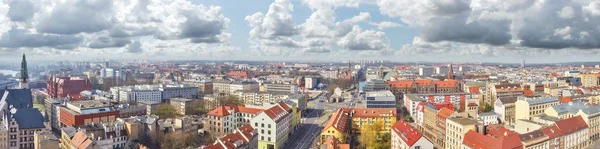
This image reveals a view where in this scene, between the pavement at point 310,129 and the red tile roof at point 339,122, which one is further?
the pavement at point 310,129

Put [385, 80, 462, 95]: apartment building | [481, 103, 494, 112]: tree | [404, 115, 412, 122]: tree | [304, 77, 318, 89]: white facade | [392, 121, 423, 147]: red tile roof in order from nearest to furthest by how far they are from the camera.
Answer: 1. [392, 121, 423, 147]: red tile roof
2. [404, 115, 412, 122]: tree
3. [481, 103, 494, 112]: tree
4. [385, 80, 462, 95]: apartment building
5. [304, 77, 318, 89]: white facade

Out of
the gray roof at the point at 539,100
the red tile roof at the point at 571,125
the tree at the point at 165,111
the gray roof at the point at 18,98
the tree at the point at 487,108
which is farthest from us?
the tree at the point at 487,108

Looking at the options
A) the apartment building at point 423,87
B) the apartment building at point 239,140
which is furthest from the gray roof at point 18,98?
the apartment building at point 423,87

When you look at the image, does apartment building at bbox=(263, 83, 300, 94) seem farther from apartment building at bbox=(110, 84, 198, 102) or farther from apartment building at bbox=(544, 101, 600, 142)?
apartment building at bbox=(544, 101, 600, 142)

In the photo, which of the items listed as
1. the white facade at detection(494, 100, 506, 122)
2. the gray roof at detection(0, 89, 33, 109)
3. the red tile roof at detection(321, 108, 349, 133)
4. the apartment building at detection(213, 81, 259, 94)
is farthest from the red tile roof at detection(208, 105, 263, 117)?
the apartment building at detection(213, 81, 259, 94)

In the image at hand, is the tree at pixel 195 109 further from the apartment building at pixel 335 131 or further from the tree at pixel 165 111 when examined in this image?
the apartment building at pixel 335 131

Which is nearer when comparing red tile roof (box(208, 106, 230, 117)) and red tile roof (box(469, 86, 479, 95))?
red tile roof (box(208, 106, 230, 117))
